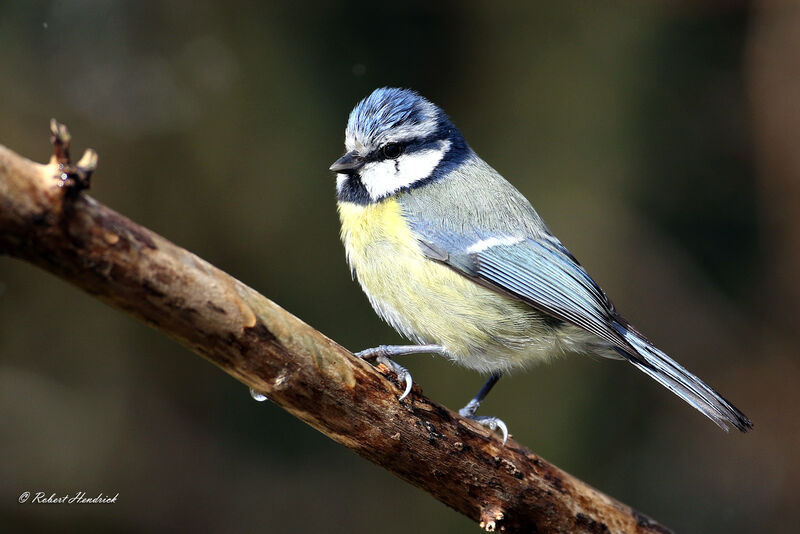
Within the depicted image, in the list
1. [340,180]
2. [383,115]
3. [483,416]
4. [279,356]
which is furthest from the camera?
[340,180]

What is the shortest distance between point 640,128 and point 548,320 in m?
2.69

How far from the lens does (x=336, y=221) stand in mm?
4438

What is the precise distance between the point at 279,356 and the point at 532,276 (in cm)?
111

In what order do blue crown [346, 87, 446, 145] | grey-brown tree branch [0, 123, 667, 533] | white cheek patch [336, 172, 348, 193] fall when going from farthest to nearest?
white cheek patch [336, 172, 348, 193] → blue crown [346, 87, 446, 145] → grey-brown tree branch [0, 123, 667, 533]

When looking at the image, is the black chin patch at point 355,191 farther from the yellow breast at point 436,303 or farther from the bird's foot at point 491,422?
the bird's foot at point 491,422

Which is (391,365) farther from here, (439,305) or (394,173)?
(394,173)

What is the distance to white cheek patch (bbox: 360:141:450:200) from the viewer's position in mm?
2795

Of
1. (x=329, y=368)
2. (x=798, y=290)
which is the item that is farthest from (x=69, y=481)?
(x=798, y=290)

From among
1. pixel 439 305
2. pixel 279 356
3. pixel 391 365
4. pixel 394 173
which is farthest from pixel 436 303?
pixel 279 356

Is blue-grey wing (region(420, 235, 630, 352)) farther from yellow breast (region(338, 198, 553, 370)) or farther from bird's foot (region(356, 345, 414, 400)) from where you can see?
bird's foot (region(356, 345, 414, 400))

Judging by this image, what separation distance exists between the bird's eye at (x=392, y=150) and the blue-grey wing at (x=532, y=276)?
0.39 meters

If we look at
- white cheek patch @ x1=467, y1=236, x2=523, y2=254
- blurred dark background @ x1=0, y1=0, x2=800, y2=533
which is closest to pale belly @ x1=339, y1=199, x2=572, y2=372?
white cheek patch @ x1=467, y1=236, x2=523, y2=254

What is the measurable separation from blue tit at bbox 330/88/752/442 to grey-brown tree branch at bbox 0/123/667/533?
0.85ft

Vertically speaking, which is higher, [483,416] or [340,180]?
[340,180]
